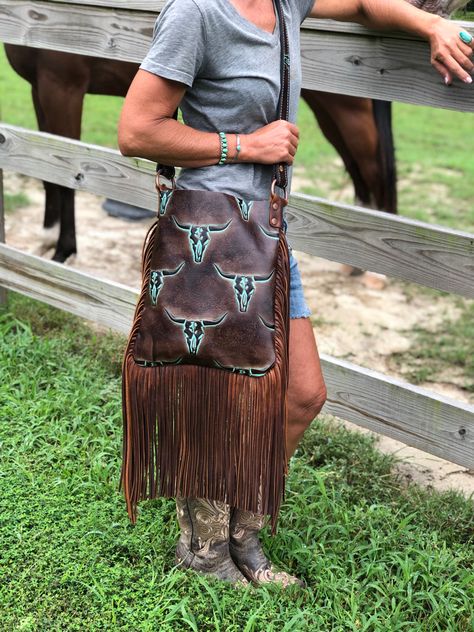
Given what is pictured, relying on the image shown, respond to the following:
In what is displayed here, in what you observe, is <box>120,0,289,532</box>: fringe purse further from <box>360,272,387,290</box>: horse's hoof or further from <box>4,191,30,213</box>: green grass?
<box>4,191,30,213</box>: green grass

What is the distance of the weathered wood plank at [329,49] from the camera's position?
8.20 feet

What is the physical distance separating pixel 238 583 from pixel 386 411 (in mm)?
811

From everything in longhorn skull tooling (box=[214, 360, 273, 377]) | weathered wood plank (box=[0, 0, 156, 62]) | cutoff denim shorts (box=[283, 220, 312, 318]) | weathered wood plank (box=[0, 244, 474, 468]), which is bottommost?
weathered wood plank (box=[0, 244, 474, 468])

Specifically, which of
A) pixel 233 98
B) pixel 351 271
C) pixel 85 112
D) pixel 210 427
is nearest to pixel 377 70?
pixel 233 98

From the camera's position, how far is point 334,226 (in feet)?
9.58

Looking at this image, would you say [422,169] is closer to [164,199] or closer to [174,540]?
[174,540]

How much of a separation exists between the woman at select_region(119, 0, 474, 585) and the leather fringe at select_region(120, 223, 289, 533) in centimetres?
16

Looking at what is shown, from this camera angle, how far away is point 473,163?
7691 mm

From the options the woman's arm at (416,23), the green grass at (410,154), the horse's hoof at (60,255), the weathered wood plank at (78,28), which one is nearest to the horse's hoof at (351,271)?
the green grass at (410,154)

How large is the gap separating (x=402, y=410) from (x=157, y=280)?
1121mm

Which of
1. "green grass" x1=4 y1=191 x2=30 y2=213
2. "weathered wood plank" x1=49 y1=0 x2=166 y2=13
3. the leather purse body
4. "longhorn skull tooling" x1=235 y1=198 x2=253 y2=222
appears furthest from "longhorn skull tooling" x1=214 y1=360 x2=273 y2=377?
"green grass" x1=4 y1=191 x2=30 y2=213

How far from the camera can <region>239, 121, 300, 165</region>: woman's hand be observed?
6.55ft

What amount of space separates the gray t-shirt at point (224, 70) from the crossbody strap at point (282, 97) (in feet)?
0.04

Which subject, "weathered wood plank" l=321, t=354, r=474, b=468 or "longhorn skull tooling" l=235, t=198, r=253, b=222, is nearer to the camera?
"longhorn skull tooling" l=235, t=198, r=253, b=222
